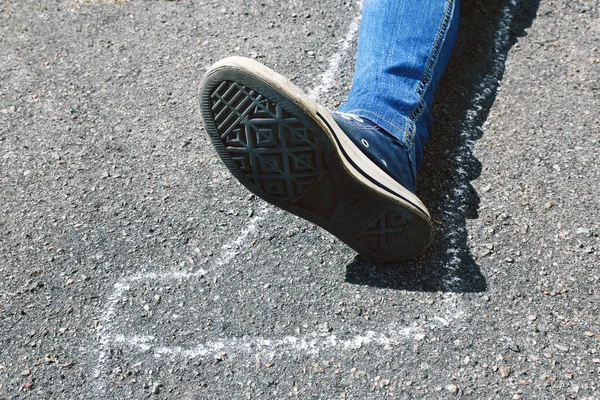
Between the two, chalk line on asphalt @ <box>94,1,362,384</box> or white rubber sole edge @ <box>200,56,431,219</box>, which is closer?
white rubber sole edge @ <box>200,56,431,219</box>

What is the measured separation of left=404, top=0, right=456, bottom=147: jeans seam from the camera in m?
1.98

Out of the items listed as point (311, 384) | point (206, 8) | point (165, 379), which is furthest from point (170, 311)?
point (206, 8)

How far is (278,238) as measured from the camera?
2.02 metres

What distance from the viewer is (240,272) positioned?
1.94 meters

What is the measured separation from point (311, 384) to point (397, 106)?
0.81m

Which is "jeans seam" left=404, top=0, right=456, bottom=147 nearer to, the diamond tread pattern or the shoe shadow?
the shoe shadow

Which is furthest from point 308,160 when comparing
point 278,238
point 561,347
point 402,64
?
point 561,347

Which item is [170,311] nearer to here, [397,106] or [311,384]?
[311,384]

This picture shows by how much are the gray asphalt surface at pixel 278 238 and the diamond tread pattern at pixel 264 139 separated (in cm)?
36

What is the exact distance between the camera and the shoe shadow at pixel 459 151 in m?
1.90

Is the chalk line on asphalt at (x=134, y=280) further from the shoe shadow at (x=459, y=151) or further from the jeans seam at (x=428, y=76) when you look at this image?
the jeans seam at (x=428, y=76)

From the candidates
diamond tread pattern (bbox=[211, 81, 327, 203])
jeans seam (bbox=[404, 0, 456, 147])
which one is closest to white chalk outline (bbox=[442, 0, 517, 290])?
jeans seam (bbox=[404, 0, 456, 147])

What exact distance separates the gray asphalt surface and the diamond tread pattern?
0.36m

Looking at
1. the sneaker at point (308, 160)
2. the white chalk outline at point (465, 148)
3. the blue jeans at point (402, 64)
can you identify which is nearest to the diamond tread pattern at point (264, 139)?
the sneaker at point (308, 160)
